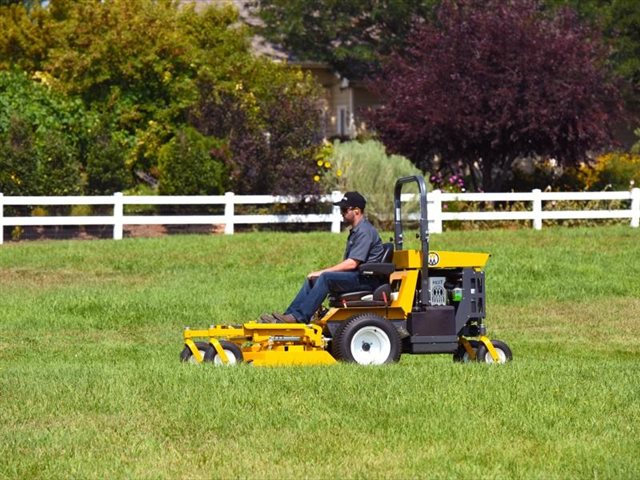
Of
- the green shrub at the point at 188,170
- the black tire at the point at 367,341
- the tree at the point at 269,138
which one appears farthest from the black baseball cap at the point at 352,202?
the green shrub at the point at 188,170

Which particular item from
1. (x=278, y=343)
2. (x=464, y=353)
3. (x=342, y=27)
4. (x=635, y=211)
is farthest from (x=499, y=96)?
(x=278, y=343)

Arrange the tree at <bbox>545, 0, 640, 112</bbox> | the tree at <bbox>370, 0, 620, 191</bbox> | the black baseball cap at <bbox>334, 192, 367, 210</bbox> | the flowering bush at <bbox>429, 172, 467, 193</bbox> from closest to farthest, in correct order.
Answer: the black baseball cap at <bbox>334, 192, 367, 210</bbox> < the flowering bush at <bbox>429, 172, 467, 193</bbox> < the tree at <bbox>370, 0, 620, 191</bbox> < the tree at <bbox>545, 0, 640, 112</bbox>

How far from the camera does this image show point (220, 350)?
13156mm

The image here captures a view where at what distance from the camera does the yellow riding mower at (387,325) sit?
13.3 m

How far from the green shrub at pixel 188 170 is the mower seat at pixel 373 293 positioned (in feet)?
56.3

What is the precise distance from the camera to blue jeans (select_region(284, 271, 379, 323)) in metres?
13.5

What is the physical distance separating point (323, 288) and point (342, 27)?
30076 millimetres

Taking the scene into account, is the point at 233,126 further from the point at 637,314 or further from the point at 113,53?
the point at 637,314

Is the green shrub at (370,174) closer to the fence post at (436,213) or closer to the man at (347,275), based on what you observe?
the fence post at (436,213)

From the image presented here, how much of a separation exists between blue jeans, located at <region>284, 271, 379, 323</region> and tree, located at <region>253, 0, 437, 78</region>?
2830 cm

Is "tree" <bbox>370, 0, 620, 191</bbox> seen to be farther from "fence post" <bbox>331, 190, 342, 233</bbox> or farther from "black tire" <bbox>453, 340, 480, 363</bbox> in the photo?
"black tire" <bbox>453, 340, 480, 363</bbox>

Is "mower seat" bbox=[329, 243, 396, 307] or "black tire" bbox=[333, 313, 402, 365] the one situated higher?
"mower seat" bbox=[329, 243, 396, 307]

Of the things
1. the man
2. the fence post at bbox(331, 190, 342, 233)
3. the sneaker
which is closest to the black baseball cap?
the man

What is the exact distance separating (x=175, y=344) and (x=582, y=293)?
7554 mm
